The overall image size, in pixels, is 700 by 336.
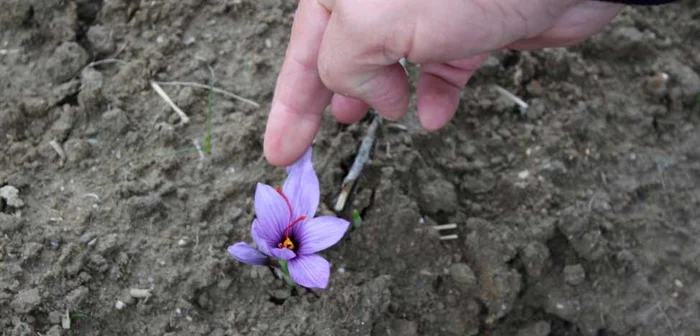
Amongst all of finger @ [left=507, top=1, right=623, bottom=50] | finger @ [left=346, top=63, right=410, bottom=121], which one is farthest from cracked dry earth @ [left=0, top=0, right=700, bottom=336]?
finger @ [left=507, top=1, right=623, bottom=50]

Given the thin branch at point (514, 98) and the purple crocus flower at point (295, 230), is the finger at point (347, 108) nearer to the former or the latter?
the purple crocus flower at point (295, 230)

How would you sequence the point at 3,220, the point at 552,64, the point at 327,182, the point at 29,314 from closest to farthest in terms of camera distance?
the point at 29,314, the point at 3,220, the point at 327,182, the point at 552,64

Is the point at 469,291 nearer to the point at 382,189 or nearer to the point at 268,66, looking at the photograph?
the point at 382,189

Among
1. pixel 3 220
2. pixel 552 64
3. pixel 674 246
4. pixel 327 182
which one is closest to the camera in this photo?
pixel 3 220

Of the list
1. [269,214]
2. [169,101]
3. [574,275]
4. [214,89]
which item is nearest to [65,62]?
[169,101]

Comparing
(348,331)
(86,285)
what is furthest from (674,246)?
(86,285)

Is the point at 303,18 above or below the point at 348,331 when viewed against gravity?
above

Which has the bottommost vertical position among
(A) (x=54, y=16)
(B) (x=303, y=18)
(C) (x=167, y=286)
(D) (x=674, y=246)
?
(D) (x=674, y=246)

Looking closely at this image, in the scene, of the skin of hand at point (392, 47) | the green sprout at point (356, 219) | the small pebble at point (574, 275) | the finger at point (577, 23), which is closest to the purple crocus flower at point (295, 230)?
the skin of hand at point (392, 47)
